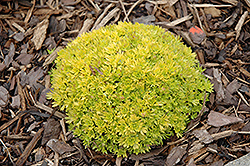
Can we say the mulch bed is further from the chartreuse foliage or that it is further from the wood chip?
the chartreuse foliage

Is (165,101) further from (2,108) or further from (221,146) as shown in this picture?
(2,108)

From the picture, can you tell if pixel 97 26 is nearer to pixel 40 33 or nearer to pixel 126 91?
pixel 40 33

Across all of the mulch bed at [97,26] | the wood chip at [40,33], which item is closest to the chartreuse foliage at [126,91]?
the mulch bed at [97,26]

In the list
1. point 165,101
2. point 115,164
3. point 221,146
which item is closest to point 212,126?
point 221,146

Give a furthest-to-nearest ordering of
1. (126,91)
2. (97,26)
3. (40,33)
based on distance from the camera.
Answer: (97,26)
(40,33)
(126,91)

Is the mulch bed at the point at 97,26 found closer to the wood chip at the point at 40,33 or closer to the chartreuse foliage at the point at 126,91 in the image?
the wood chip at the point at 40,33

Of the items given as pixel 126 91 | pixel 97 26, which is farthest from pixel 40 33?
pixel 126 91

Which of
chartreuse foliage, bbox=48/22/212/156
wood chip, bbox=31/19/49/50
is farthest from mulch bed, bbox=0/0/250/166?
chartreuse foliage, bbox=48/22/212/156
